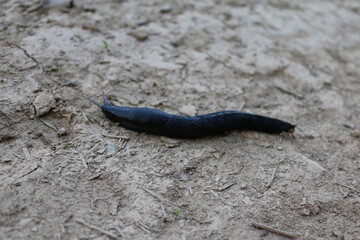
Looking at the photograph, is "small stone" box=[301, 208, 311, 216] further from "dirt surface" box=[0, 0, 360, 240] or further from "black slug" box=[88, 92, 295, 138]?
"black slug" box=[88, 92, 295, 138]

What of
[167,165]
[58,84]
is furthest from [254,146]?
[58,84]

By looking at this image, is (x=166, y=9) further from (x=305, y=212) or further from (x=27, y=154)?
(x=305, y=212)

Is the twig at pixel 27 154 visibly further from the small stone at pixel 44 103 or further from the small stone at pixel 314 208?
the small stone at pixel 314 208

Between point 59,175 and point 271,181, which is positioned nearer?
point 59,175

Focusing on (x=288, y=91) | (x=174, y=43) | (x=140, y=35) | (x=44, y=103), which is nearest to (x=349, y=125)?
(x=288, y=91)

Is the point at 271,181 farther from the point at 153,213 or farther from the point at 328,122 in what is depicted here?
the point at 328,122

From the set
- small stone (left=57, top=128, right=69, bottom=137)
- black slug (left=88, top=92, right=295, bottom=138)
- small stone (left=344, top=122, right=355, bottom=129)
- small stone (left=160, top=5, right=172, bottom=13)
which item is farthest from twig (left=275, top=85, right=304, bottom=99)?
small stone (left=57, top=128, right=69, bottom=137)

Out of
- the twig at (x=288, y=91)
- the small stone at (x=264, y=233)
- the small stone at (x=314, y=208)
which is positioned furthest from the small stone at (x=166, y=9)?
the small stone at (x=264, y=233)
